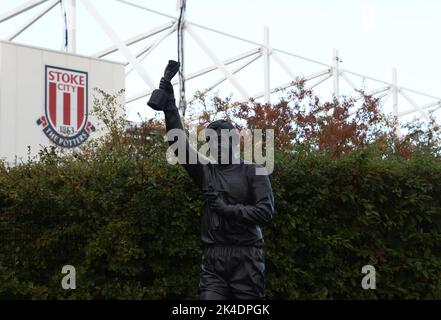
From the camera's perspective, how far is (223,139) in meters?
5.50

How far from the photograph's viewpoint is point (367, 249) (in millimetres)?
8188

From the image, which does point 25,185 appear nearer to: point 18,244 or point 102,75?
point 18,244

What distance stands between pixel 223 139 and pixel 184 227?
2333mm

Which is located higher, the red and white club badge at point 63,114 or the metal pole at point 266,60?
the metal pole at point 266,60

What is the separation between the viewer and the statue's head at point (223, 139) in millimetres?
5492

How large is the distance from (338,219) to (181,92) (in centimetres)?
1150

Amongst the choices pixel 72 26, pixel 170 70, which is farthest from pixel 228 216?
pixel 72 26

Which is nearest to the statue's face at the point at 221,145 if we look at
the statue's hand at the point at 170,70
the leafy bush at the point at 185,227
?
the statue's hand at the point at 170,70

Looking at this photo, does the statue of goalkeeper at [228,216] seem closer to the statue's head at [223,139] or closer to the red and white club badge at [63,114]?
the statue's head at [223,139]

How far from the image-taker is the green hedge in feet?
24.7

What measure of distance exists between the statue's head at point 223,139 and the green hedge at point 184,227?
2.16 metres

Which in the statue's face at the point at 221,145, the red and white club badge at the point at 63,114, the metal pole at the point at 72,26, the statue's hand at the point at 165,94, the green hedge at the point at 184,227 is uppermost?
the metal pole at the point at 72,26

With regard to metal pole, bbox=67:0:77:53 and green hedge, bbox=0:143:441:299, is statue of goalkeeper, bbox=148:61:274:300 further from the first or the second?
metal pole, bbox=67:0:77:53

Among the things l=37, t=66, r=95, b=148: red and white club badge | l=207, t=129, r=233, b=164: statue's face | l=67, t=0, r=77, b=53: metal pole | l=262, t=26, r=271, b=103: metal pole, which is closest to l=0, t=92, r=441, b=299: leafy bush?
l=207, t=129, r=233, b=164: statue's face
